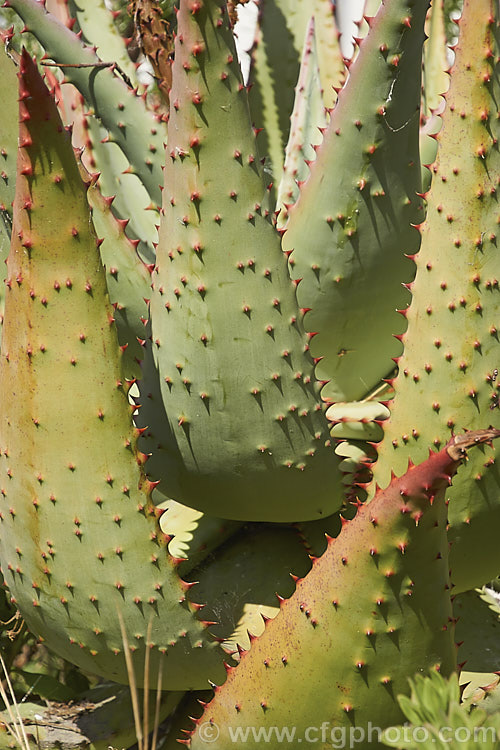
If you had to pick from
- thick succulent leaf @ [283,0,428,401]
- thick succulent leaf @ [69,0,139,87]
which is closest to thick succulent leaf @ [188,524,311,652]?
thick succulent leaf @ [283,0,428,401]

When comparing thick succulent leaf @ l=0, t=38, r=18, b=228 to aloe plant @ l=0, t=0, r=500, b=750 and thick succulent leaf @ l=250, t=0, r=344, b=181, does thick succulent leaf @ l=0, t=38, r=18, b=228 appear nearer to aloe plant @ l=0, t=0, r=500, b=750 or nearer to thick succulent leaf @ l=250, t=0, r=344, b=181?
aloe plant @ l=0, t=0, r=500, b=750

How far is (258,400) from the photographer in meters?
1.24

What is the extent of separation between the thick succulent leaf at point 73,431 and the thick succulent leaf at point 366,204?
17.1 inches

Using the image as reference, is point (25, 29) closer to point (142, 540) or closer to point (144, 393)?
point (144, 393)

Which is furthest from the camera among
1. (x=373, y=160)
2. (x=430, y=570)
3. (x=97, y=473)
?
(x=373, y=160)

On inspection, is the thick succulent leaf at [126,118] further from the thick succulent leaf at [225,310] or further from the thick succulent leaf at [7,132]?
the thick succulent leaf at [225,310]

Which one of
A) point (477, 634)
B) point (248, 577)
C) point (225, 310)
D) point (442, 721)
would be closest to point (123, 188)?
point (225, 310)

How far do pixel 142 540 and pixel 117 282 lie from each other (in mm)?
604

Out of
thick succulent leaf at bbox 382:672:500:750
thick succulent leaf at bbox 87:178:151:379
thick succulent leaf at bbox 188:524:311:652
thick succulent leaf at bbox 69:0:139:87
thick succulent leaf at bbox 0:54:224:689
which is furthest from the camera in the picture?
thick succulent leaf at bbox 69:0:139:87

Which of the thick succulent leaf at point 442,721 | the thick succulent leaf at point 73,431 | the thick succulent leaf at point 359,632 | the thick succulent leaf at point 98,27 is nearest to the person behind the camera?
the thick succulent leaf at point 442,721

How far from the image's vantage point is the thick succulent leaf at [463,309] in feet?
4.03

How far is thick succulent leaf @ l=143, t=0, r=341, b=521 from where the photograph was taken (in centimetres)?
122

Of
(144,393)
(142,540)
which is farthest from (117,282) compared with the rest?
(142,540)

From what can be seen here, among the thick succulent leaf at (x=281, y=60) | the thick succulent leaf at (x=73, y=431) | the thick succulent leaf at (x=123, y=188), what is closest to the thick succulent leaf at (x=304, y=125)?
the thick succulent leaf at (x=281, y=60)
